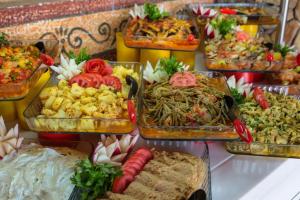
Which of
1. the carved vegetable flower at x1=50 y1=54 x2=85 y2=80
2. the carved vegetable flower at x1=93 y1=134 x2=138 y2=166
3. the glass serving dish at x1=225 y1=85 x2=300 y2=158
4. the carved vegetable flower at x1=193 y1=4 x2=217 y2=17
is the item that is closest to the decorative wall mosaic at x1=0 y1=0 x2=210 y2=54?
the carved vegetable flower at x1=50 y1=54 x2=85 y2=80

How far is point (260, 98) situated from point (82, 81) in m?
0.69

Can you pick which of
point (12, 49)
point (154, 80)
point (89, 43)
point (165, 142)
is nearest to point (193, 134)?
point (165, 142)

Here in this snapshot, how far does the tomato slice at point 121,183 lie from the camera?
96 centimetres

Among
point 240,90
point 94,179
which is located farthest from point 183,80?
point 94,179

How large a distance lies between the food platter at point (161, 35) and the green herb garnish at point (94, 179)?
918 millimetres

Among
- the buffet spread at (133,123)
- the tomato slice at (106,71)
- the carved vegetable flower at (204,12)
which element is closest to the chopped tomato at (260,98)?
the buffet spread at (133,123)

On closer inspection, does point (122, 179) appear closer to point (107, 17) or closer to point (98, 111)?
point (98, 111)

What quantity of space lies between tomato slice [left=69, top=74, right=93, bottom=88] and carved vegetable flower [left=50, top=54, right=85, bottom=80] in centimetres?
6

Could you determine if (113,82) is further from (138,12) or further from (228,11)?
(228,11)

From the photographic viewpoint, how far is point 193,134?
3.63ft

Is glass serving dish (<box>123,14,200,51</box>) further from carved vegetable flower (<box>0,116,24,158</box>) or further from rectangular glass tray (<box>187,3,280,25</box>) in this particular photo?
carved vegetable flower (<box>0,116,24,158</box>)

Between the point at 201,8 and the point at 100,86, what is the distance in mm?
1325

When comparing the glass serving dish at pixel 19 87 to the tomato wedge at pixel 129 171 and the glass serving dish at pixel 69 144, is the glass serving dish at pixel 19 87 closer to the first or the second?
the glass serving dish at pixel 69 144

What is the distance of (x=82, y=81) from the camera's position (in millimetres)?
1335
